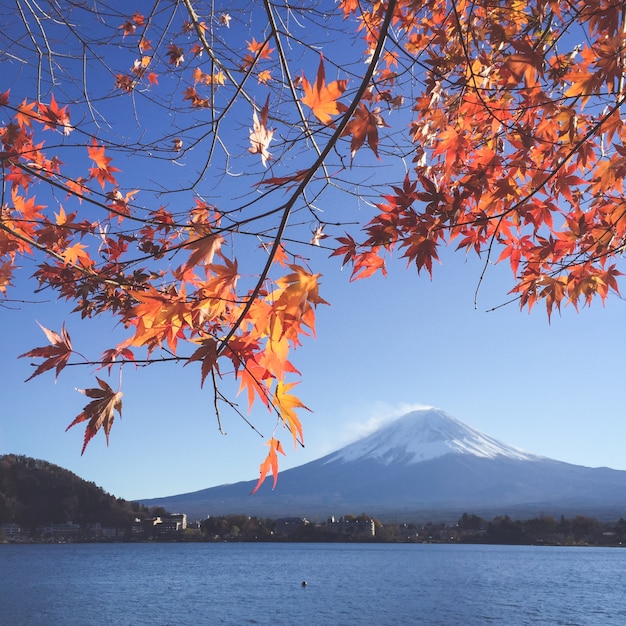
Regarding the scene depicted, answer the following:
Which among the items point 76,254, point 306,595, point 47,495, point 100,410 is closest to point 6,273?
point 76,254

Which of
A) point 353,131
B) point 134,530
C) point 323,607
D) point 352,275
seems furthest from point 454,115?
point 134,530

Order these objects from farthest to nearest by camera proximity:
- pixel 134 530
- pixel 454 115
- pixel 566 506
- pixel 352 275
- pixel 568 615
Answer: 1. pixel 566 506
2. pixel 134 530
3. pixel 568 615
4. pixel 454 115
5. pixel 352 275

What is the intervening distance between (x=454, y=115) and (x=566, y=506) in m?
154

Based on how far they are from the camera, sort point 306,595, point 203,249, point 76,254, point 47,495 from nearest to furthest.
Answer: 1. point 203,249
2. point 76,254
3. point 306,595
4. point 47,495

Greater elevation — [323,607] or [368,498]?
[368,498]

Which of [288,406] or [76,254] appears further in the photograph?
[76,254]

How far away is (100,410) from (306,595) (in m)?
51.9

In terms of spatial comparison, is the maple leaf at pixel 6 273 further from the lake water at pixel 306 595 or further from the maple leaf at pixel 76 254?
the lake water at pixel 306 595

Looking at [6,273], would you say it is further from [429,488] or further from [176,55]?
[429,488]

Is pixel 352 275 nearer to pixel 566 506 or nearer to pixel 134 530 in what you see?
pixel 134 530

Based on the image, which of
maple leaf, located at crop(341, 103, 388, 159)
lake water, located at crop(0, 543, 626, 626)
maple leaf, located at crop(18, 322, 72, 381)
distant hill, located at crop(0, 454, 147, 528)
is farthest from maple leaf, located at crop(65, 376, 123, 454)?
distant hill, located at crop(0, 454, 147, 528)

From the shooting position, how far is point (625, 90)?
2.31 metres

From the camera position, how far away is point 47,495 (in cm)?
9900

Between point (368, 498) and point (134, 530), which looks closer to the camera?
point (134, 530)
